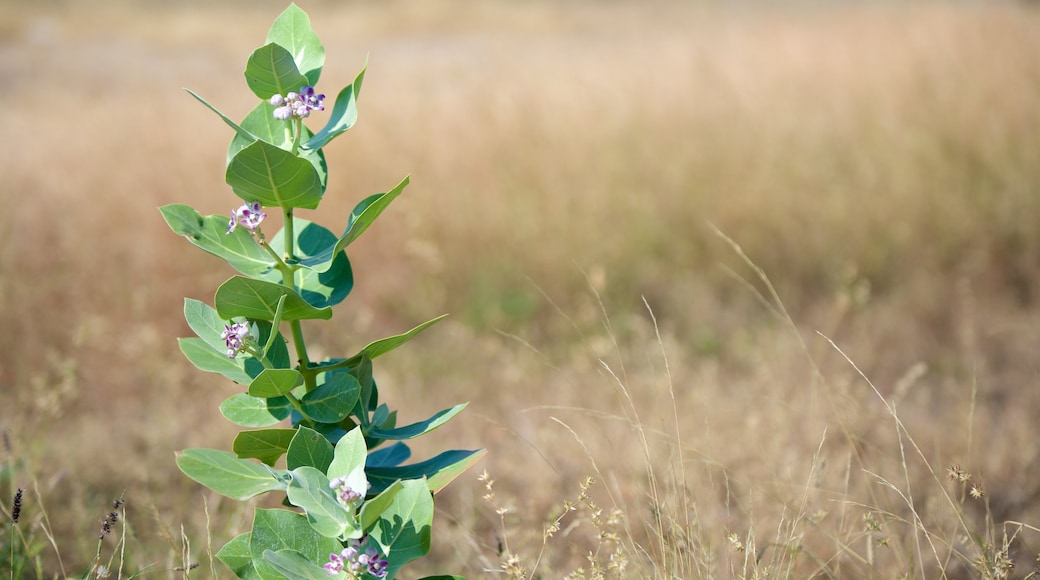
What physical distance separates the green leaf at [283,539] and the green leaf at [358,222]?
329 millimetres

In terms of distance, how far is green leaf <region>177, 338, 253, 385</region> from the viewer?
1.11 meters

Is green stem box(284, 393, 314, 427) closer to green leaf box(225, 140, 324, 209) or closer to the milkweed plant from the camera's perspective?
the milkweed plant

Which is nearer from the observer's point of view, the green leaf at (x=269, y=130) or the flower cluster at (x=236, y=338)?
the flower cluster at (x=236, y=338)

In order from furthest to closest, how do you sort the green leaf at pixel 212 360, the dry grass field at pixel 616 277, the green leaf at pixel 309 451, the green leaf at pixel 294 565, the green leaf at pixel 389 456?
the dry grass field at pixel 616 277 → the green leaf at pixel 389 456 → the green leaf at pixel 212 360 → the green leaf at pixel 309 451 → the green leaf at pixel 294 565

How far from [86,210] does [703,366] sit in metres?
3.01

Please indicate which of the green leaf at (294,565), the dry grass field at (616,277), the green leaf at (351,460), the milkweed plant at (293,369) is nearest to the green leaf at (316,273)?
the milkweed plant at (293,369)

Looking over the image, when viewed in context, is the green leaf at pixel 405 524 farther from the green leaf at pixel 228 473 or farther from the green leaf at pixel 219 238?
the green leaf at pixel 219 238

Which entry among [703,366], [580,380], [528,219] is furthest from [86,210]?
[703,366]

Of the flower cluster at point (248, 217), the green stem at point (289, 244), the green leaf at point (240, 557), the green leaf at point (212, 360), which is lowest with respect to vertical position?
the green leaf at point (240, 557)

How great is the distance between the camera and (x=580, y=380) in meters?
3.21

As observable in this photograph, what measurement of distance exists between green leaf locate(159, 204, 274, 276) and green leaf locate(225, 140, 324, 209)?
65mm

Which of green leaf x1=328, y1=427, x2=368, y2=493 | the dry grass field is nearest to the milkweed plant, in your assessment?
green leaf x1=328, y1=427, x2=368, y2=493

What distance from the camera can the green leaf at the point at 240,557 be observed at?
1.08 metres

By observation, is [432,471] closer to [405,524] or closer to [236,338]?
[405,524]
